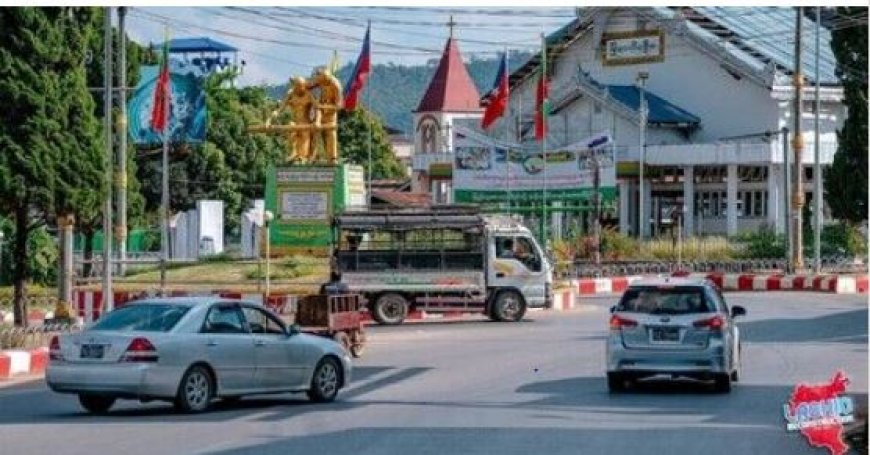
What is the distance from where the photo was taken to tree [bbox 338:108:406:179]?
110 meters

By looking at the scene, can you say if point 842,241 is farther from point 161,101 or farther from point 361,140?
point 361,140

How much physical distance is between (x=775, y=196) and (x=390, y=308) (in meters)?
37.7

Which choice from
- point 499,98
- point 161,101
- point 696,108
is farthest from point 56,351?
point 696,108

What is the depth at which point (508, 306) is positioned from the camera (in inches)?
1586

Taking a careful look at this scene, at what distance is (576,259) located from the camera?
62625 millimetres

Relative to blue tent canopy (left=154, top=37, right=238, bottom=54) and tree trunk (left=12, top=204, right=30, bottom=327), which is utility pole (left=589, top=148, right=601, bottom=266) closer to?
tree trunk (left=12, top=204, right=30, bottom=327)

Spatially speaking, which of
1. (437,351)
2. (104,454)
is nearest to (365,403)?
(104,454)

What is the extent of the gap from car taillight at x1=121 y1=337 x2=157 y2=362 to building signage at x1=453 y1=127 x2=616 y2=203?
41.9 metres

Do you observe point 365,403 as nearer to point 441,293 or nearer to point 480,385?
point 480,385

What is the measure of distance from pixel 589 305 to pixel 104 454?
108 feet

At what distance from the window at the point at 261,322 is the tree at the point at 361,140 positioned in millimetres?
83035

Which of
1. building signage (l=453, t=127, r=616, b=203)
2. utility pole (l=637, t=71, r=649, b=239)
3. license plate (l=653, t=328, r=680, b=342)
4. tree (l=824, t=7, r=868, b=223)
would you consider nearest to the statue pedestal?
building signage (l=453, t=127, r=616, b=203)

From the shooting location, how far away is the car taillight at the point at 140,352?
19.7 m

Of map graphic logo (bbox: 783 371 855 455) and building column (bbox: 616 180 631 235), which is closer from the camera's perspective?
map graphic logo (bbox: 783 371 855 455)
